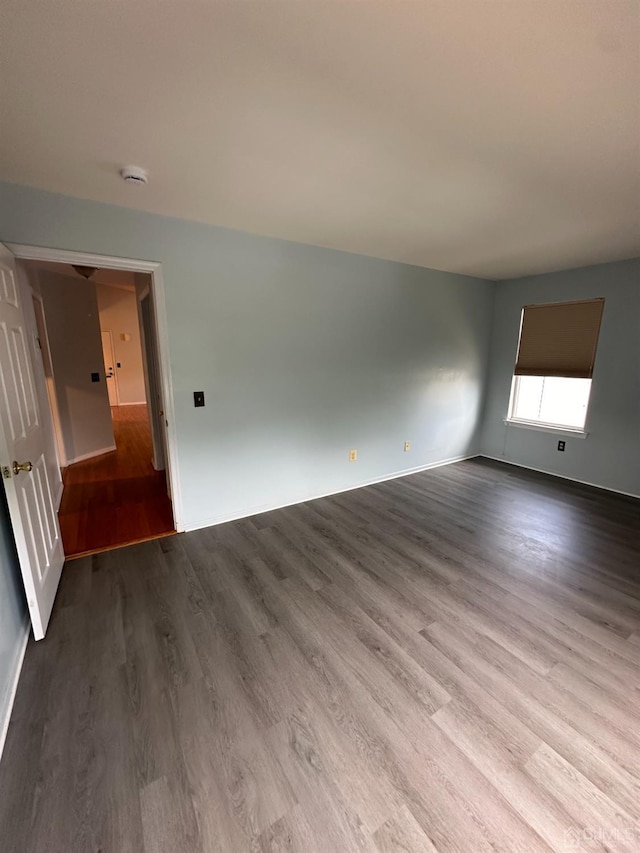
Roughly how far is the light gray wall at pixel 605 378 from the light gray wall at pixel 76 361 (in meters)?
5.75

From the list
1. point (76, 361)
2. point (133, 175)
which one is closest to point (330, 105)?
point (133, 175)

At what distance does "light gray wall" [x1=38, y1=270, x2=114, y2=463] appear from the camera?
438 cm

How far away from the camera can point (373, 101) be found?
52.2 inches

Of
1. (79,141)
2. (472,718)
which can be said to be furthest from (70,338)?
(472,718)

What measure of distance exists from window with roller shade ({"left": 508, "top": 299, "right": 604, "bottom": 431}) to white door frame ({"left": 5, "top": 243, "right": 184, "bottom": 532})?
14.1 ft

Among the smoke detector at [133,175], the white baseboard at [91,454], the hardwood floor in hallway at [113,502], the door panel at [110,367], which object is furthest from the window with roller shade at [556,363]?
the door panel at [110,367]

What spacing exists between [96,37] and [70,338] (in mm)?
4436

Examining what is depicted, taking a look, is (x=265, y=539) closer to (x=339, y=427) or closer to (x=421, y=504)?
(x=339, y=427)

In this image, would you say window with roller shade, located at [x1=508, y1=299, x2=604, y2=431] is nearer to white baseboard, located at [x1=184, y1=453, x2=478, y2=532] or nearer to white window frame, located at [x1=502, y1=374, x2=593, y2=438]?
white window frame, located at [x1=502, y1=374, x2=593, y2=438]

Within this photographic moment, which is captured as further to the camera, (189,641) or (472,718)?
(189,641)

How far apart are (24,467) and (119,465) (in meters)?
3.10

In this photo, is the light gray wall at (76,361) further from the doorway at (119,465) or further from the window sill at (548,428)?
the window sill at (548,428)

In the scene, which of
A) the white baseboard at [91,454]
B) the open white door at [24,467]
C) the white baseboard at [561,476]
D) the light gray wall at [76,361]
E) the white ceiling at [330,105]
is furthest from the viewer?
the white baseboard at [91,454]

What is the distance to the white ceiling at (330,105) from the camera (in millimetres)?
1006
